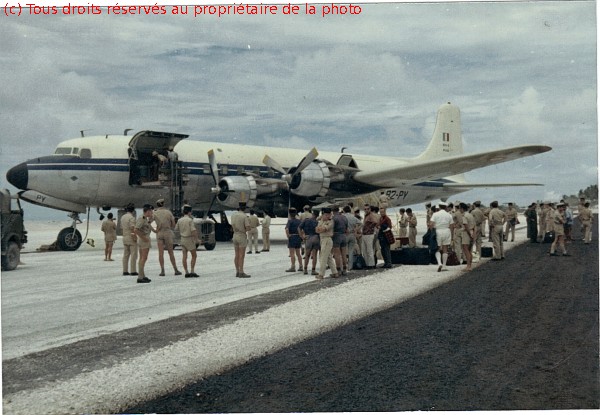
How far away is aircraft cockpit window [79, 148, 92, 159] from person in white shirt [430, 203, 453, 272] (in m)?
14.0

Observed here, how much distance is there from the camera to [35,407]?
5.60m

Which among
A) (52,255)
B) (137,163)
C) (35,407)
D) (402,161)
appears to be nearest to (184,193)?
(137,163)

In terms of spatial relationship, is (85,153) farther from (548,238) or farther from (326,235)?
(548,238)

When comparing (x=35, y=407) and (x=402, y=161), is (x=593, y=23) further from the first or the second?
(x=402, y=161)

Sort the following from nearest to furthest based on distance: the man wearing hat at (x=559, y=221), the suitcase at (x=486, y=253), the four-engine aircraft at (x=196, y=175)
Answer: the man wearing hat at (x=559, y=221) < the suitcase at (x=486, y=253) < the four-engine aircraft at (x=196, y=175)

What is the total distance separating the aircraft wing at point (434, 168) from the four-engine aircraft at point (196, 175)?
0.04 m

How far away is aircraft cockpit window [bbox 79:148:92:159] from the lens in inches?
890

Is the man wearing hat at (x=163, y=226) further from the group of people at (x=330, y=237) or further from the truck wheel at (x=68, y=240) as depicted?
the truck wheel at (x=68, y=240)

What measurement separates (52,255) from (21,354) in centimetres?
1466

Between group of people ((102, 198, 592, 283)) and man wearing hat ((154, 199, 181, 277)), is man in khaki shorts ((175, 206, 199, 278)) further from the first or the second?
man wearing hat ((154, 199, 181, 277))

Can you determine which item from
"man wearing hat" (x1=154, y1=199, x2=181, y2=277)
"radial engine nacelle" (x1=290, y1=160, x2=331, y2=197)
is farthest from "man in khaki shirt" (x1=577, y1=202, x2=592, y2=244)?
"man wearing hat" (x1=154, y1=199, x2=181, y2=277)

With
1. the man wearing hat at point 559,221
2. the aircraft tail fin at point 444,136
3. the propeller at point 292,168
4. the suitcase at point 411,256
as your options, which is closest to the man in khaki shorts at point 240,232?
the suitcase at point 411,256

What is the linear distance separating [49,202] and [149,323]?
14997mm

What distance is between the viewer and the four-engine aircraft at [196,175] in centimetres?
2208
